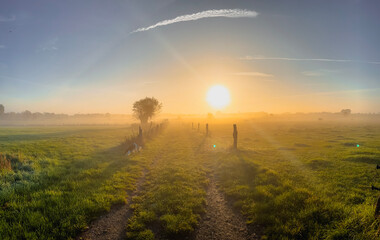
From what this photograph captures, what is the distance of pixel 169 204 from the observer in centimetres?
841

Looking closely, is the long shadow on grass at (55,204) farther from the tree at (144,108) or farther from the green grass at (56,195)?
the tree at (144,108)

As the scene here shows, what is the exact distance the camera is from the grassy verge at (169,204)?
6535 mm

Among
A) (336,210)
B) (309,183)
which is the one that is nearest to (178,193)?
(336,210)

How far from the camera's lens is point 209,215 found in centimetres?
774

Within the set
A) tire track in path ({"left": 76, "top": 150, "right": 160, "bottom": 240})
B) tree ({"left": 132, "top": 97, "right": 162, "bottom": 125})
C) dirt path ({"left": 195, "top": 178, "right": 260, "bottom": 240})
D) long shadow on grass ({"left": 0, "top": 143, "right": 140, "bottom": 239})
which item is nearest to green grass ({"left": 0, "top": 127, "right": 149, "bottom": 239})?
long shadow on grass ({"left": 0, "top": 143, "right": 140, "bottom": 239})

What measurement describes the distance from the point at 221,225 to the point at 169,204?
2.73 m

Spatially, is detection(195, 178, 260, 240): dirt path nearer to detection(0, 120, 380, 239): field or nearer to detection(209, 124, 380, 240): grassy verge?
detection(0, 120, 380, 239): field

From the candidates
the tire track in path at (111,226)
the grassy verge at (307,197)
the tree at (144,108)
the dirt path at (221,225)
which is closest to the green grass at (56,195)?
the tire track in path at (111,226)

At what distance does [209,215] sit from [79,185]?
8.04 meters

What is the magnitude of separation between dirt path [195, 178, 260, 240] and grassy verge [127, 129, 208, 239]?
40 centimetres

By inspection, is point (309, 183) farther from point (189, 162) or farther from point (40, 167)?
point (40, 167)

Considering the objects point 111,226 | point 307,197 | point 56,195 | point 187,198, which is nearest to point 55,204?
point 56,195

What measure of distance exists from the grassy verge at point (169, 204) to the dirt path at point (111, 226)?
0.32 meters

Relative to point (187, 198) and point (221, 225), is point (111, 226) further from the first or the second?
point (221, 225)
